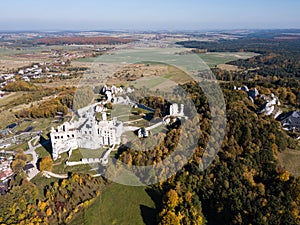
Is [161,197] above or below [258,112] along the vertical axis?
below

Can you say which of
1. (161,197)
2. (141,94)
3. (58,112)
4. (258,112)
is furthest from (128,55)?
(161,197)

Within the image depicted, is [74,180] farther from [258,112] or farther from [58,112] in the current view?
[258,112]

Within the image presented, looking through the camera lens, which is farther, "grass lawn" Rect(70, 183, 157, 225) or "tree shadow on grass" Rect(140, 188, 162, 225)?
"grass lawn" Rect(70, 183, 157, 225)

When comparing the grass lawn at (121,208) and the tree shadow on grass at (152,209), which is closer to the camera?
the tree shadow on grass at (152,209)

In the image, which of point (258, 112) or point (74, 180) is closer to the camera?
point (74, 180)

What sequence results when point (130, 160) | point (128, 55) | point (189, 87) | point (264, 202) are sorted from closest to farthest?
point (264, 202) < point (130, 160) < point (189, 87) < point (128, 55)

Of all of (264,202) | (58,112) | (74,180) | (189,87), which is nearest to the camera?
(264,202)

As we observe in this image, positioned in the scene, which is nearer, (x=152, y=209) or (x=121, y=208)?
(x=152, y=209)
